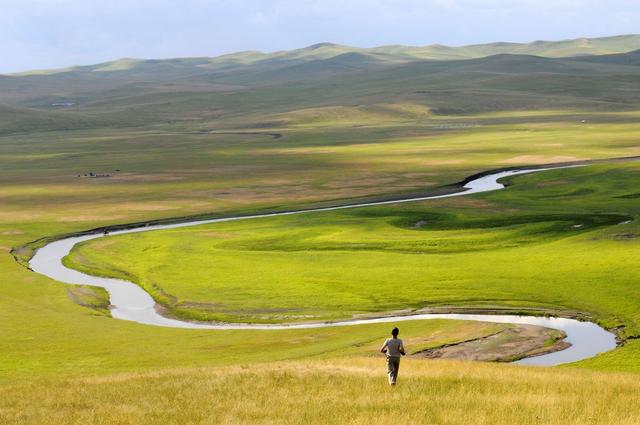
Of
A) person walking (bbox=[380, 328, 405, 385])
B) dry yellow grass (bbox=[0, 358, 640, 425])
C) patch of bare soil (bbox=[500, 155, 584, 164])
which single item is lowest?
patch of bare soil (bbox=[500, 155, 584, 164])

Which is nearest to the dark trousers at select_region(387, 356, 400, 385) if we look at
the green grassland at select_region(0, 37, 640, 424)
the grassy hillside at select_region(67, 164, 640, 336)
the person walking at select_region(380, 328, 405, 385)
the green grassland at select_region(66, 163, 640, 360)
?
the person walking at select_region(380, 328, 405, 385)

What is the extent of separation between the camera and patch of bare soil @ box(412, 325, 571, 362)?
47.0 meters

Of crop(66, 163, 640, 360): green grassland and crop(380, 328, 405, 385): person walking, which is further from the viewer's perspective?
crop(66, 163, 640, 360): green grassland

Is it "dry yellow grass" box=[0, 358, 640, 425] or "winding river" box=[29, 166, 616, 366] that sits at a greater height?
"dry yellow grass" box=[0, 358, 640, 425]

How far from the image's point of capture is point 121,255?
80.1m

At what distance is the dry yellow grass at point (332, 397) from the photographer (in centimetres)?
2675

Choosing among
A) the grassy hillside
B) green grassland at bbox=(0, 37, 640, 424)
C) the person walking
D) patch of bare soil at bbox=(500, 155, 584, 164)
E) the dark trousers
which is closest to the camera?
the person walking

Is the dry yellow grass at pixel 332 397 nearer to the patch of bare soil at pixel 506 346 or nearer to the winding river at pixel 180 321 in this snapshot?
the patch of bare soil at pixel 506 346

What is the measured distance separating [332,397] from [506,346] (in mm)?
21140

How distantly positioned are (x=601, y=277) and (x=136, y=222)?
5196cm

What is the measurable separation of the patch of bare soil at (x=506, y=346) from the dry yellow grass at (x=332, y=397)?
9805mm

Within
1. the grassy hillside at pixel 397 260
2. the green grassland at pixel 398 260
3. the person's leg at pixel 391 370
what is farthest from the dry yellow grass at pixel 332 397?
A: the grassy hillside at pixel 397 260

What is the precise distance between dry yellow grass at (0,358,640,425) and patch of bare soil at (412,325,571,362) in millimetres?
9805

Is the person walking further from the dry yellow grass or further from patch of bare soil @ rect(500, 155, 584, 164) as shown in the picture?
patch of bare soil @ rect(500, 155, 584, 164)
